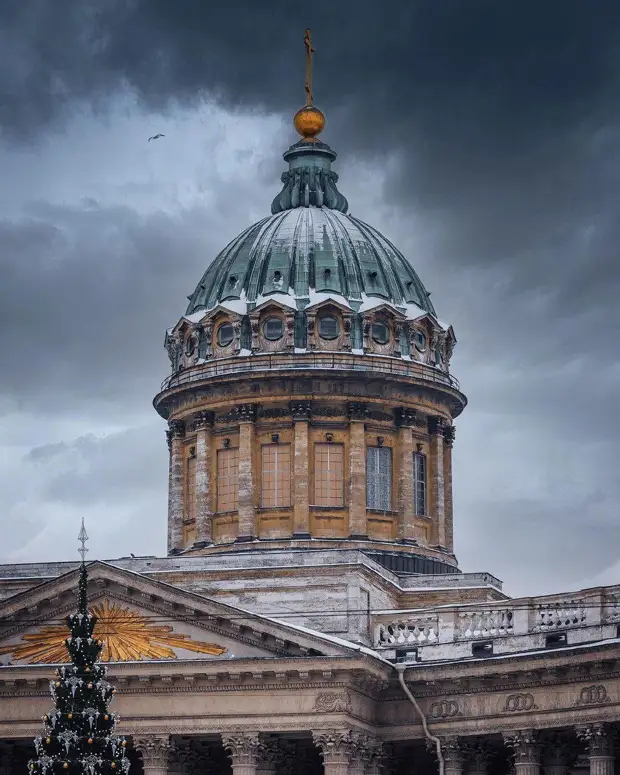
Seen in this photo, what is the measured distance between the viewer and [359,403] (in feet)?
266

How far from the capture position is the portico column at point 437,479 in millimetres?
83062

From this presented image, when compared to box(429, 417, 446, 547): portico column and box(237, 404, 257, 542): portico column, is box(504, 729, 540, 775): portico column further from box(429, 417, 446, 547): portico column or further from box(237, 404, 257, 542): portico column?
box(429, 417, 446, 547): portico column

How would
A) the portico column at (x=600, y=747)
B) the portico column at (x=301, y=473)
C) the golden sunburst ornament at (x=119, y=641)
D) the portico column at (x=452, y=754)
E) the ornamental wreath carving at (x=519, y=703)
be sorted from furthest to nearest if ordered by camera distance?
the portico column at (x=301, y=473) < the golden sunburst ornament at (x=119, y=641) < the portico column at (x=452, y=754) < the ornamental wreath carving at (x=519, y=703) < the portico column at (x=600, y=747)

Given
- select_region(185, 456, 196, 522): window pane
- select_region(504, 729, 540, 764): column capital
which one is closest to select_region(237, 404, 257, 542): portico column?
select_region(185, 456, 196, 522): window pane

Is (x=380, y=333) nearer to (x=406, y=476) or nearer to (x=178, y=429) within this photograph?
(x=406, y=476)

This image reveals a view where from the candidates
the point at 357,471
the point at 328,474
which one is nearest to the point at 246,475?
the point at 328,474

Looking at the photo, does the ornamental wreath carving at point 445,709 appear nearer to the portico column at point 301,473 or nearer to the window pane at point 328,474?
the portico column at point 301,473

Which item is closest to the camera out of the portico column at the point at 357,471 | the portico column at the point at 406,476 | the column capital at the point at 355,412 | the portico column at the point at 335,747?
the portico column at the point at 335,747

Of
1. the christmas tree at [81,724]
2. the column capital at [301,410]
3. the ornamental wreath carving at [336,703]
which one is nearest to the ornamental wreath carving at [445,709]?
the ornamental wreath carving at [336,703]

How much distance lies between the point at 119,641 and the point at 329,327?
19999 mm

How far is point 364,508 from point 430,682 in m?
16.2

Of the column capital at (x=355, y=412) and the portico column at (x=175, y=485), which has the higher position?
the column capital at (x=355, y=412)

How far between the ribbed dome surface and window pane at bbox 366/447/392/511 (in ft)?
19.7

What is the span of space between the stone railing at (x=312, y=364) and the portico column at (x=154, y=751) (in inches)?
763
